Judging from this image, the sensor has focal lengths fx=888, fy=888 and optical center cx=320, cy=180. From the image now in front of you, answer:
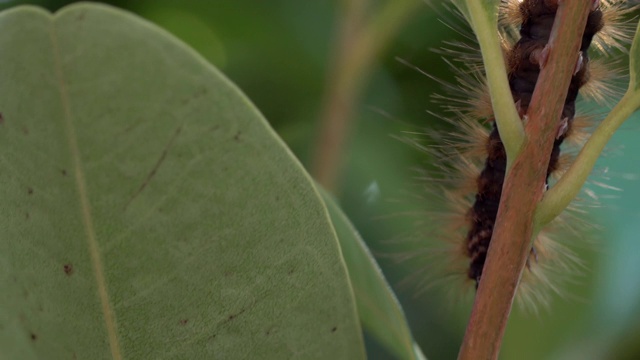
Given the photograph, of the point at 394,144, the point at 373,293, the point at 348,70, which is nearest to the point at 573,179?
the point at 373,293

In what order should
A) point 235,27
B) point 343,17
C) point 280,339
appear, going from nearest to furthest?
point 280,339 < point 343,17 < point 235,27

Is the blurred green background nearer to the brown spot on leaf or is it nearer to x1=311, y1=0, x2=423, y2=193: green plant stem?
x1=311, y1=0, x2=423, y2=193: green plant stem

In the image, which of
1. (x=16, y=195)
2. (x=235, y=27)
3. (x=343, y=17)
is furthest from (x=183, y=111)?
(x=235, y=27)

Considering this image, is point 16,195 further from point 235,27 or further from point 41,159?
point 235,27

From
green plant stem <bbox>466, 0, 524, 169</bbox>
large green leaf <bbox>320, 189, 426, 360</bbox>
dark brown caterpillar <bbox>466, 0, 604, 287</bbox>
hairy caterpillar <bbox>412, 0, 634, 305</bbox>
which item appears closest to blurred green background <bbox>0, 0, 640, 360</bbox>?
hairy caterpillar <bbox>412, 0, 634, 305</bbox>

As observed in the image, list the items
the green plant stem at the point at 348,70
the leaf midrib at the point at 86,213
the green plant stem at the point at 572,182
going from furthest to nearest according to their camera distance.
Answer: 1. the green plant stem at the point at 348,70
2. the green plant stem at the point at 572,182
3. the leaf midrib at the point at 86,213

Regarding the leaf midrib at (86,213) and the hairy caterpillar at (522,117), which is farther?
the hairy caterpillar at (522,117)

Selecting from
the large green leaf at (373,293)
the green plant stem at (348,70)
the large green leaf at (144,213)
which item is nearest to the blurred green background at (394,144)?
the green plant stem at (348,70)

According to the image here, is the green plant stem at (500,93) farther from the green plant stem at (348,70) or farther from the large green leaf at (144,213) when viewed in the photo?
the green plant stem at (348,70)
